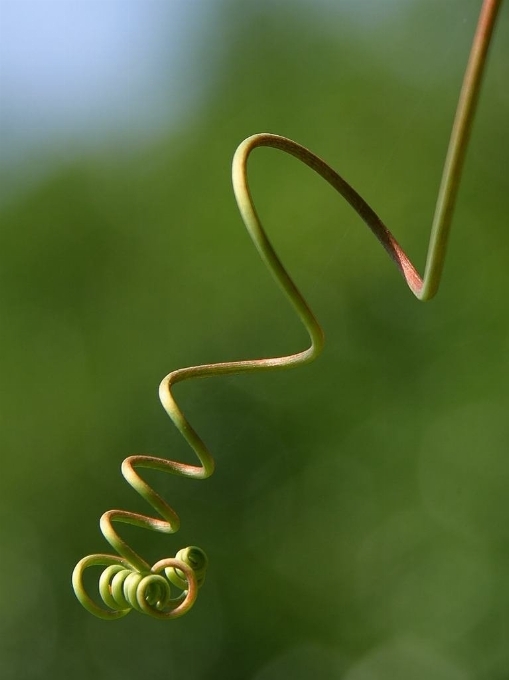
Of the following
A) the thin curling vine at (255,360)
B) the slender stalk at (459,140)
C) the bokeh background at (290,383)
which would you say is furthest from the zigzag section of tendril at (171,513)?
the bokeh background at (290,383)

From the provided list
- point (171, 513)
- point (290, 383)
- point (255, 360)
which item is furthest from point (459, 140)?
point (290, 383)

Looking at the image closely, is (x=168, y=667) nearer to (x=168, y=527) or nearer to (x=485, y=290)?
(x=485, y=290)

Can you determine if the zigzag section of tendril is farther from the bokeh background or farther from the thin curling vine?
the bokeh background

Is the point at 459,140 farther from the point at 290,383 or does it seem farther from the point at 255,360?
the point at 290,383

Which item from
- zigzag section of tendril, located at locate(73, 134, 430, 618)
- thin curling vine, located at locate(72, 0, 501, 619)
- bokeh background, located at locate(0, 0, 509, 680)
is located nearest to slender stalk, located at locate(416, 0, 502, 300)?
thin curling vine, located at locate(72, 0, 501, 619)

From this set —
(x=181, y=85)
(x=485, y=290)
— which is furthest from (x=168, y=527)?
(x=181, y=85)

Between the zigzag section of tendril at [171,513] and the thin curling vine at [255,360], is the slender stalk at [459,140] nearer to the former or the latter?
the thin curling vine at [255,360]

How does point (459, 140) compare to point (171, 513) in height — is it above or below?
above
